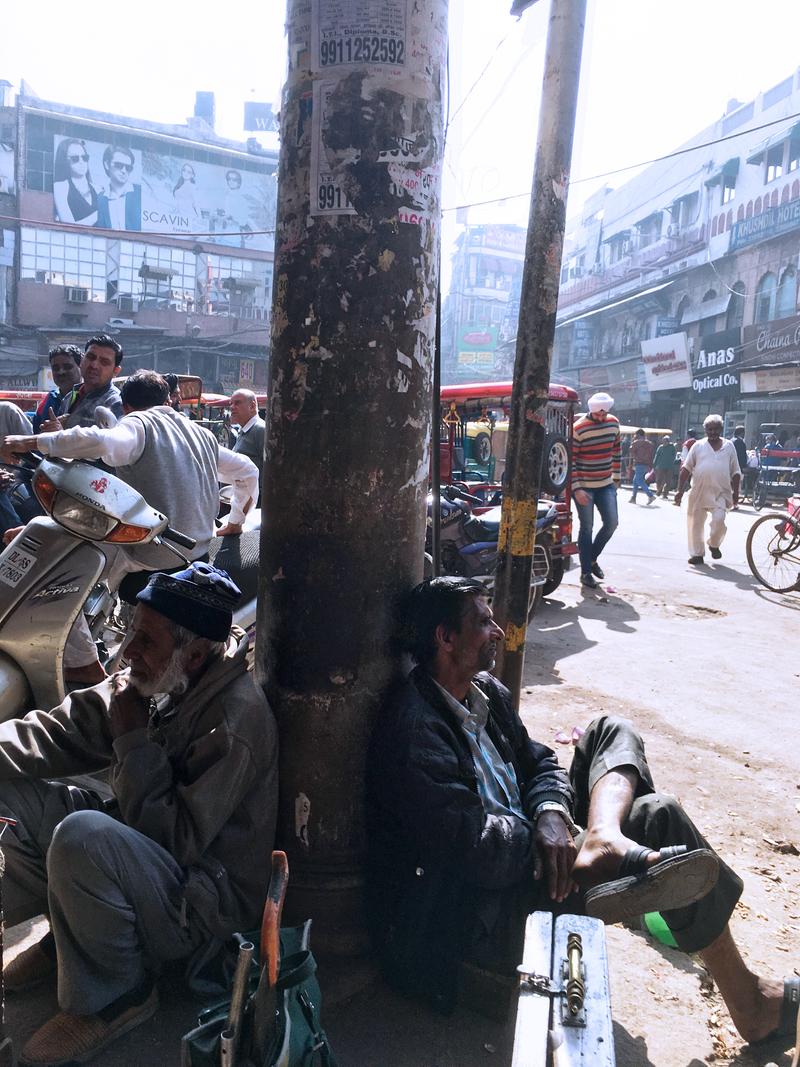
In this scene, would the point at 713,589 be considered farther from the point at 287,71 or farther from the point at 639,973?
the point at 287,71

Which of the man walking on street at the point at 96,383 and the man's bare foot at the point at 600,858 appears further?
the man walking on street at the point at 96,383

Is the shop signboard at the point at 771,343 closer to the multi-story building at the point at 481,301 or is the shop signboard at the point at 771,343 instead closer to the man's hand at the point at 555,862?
the man's hand at the point at 555,862

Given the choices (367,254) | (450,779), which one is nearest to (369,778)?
(450,779)

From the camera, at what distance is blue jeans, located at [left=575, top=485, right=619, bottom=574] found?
8391 mm

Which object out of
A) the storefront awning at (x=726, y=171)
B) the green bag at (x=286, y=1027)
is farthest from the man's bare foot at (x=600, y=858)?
the storefront awning at (x=726, y=171)

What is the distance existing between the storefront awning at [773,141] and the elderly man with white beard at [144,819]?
122 feet

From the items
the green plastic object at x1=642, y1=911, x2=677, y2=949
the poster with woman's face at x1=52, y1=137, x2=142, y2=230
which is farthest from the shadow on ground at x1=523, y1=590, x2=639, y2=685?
the poster with woman's face at x1=52, y1=137, x2=142, y2=230

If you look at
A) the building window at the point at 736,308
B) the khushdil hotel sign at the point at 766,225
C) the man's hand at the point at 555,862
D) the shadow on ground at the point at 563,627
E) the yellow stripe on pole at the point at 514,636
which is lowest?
the shadow on ground at the point at 563,627

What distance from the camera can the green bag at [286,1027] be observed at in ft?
5.24

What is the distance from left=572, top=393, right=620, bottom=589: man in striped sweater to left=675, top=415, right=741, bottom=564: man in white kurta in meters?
2.06

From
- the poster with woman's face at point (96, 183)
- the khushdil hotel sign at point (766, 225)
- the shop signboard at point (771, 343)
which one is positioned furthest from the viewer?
the poster with woman's face at point (96, 183)

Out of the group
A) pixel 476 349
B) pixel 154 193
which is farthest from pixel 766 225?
pixel 476 349

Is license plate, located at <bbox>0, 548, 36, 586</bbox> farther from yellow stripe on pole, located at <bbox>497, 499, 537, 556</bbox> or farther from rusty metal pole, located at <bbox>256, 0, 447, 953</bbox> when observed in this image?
yellow stripe on pole, located at <bbox>497, 499, 537, 556</bbox>

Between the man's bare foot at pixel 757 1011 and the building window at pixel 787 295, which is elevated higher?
the building window at pixel 787 295
